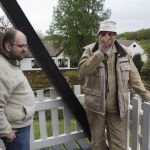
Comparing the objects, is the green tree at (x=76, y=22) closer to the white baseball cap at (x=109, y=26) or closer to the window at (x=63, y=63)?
the window at (x=63, y=63)

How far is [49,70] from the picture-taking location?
3.96 meters

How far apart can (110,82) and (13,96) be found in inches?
46.6

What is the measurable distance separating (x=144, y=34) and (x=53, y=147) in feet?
324

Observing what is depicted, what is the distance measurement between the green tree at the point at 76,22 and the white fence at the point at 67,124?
130 ft

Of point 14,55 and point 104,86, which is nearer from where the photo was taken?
point 14,55

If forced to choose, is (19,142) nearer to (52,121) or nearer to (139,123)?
(139,123)

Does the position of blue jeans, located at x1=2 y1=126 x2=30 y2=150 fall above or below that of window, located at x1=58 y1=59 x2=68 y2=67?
above

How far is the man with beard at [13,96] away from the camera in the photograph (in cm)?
274

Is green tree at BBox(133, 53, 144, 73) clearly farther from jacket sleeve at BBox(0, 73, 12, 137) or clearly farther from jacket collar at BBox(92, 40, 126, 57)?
jacket sleeve at BBox(0, 73, 12, 137)

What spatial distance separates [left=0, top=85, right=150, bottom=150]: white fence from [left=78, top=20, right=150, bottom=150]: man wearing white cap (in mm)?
221

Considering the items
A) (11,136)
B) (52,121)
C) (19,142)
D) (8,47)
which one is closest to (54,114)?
(52,121)

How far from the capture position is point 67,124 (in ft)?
15.5

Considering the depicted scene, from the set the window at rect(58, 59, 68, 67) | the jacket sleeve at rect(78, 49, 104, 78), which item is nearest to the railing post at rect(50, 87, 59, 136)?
the jacket sleeve at rect(78, 49, 104, 78)

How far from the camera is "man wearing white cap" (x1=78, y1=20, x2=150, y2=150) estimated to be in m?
3.45
